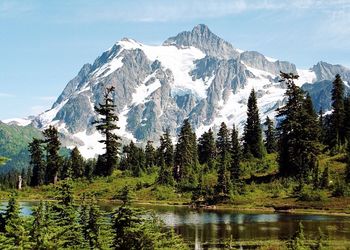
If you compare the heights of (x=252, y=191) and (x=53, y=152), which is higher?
(x=53, y=152)

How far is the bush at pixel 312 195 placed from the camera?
75.0 metres

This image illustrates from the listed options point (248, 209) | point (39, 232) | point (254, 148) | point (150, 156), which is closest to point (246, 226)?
point (248, 209)

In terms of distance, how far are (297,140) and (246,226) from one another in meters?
36.3

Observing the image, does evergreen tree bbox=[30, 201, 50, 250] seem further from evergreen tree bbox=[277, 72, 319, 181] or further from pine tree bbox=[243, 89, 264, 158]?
pine tree bbox=[243, 89, 264, 158]

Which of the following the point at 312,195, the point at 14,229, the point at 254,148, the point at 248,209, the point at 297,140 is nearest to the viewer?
the point at 14,229

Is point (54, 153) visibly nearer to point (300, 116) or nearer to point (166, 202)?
point (166, 202)

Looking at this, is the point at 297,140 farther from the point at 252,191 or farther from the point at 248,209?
the point at 248,209

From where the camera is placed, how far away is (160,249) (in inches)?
984

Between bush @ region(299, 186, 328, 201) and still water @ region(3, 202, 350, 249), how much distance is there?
818 cm

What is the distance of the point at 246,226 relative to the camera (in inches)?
2185

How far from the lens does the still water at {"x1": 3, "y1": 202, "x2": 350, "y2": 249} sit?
154 feet

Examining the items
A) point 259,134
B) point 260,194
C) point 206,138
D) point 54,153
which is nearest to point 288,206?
point 260,194

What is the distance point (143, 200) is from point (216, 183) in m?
13.7

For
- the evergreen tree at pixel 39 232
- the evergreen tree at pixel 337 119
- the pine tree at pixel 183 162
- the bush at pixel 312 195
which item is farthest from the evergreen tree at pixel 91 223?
the pine tree at pixel 183 162
